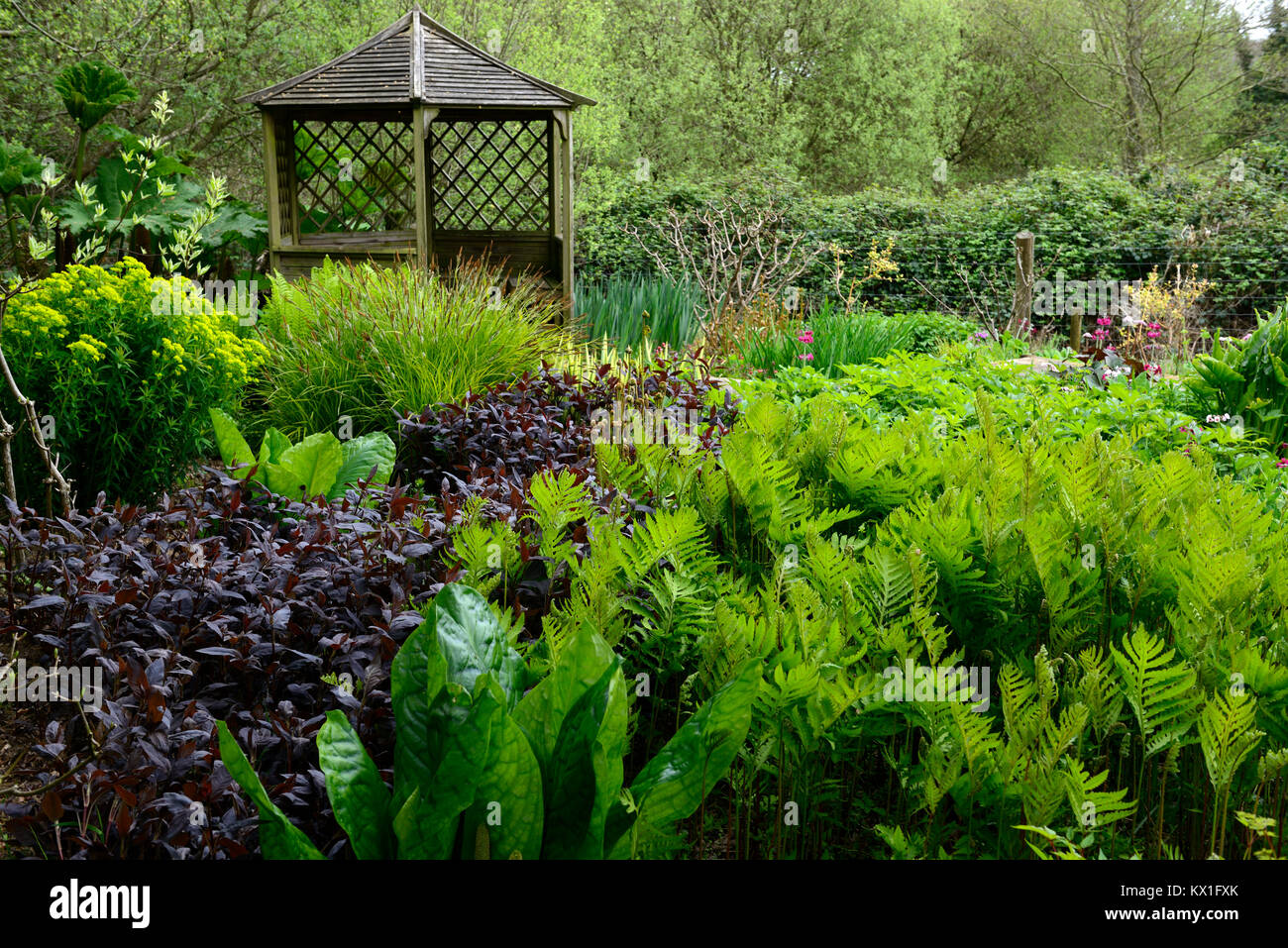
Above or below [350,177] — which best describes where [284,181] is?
below

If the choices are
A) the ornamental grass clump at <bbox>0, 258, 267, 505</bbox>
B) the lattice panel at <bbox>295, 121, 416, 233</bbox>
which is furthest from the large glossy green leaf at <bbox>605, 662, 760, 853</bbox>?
the lattice panel at <bbox>295, 121, 416, 233</bbox>

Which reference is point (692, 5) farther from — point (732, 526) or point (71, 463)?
point (732, 526)

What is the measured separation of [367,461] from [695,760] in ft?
7.89

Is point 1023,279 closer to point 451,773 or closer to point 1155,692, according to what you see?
point 1155,692

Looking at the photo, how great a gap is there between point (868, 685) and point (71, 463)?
3616mm

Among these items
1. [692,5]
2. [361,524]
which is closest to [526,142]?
[692,5]

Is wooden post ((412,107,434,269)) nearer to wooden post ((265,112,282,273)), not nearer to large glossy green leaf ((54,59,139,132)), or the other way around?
wooden post ((265,112,282,273))

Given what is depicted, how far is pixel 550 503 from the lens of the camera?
2.10 metres

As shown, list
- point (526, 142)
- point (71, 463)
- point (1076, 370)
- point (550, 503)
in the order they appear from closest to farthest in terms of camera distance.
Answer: point (550, 503) → point (71, 463) → point (1076, 370) → point (526, 142)

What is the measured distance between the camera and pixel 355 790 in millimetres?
1380

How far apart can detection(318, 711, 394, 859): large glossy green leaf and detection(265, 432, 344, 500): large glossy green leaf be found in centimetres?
191

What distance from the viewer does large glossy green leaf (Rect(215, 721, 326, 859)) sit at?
1.26 meters

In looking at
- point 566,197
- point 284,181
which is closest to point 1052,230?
point 566,197
